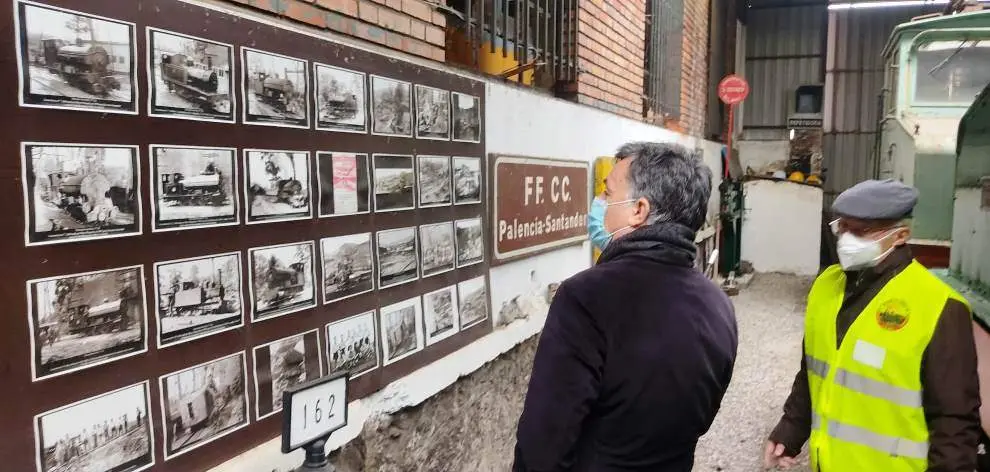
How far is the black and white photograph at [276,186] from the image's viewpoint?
1.80m

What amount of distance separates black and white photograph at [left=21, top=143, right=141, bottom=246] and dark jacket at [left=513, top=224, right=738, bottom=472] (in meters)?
1.01

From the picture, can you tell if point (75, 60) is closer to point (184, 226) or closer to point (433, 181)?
point (184, 226)

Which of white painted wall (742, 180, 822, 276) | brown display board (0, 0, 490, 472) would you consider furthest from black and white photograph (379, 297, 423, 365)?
white painted wall (742, 180, 822, 276)

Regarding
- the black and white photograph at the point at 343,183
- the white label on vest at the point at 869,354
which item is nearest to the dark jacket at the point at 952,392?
the white label on vest at the point at 869,354

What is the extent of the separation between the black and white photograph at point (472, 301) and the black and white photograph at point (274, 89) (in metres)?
1.25

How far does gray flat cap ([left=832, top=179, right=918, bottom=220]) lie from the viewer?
2201 mm

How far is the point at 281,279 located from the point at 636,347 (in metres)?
1.07

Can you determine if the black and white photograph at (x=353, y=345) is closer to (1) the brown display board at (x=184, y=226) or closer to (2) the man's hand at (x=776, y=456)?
(1) the brown display board at (x=184, y=226)

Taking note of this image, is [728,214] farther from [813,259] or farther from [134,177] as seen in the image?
[134,177]

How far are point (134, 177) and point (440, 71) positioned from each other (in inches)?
60.9

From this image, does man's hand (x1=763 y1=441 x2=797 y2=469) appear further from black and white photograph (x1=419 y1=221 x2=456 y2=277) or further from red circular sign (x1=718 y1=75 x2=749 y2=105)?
red circular sign (x1=718 y1=75 x2=749 y2=105)

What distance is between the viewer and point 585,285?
4.90 ft

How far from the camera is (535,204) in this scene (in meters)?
3.68

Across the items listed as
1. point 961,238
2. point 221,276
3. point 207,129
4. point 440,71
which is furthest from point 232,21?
point 961,238
